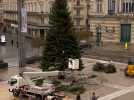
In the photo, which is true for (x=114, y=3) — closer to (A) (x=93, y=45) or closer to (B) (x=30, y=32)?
(A) (x=93, y=45)

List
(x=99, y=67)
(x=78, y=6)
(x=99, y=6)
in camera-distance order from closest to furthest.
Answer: (x=99, y=67) → (x=99, y=6) → (x=78, y=6)

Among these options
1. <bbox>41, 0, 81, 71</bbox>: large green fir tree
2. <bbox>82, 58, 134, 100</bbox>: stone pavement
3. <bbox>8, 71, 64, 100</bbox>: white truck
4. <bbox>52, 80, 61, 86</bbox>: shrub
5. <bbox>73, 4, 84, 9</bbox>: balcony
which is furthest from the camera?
<bbox>73, 4, 84, 9</bbox>: balcony

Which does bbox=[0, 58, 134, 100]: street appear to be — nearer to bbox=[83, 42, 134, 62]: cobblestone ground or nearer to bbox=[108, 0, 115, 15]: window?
bbox=[83, 42, 134, 62]: cobblestone ground

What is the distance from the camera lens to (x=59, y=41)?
159ft

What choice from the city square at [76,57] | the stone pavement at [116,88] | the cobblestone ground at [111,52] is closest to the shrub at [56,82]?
the city square at [76,57]

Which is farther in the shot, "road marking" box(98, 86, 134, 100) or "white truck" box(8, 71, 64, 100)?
"road marking" box(98, 86, 134, 100)

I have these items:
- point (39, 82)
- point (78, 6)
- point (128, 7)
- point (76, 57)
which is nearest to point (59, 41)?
point (76, 57)

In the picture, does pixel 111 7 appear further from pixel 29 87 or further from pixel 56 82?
pixel 29 87

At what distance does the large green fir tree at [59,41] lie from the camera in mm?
48312

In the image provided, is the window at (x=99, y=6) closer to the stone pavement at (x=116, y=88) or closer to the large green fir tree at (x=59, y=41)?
the stone pavement at (x=116, y=88)

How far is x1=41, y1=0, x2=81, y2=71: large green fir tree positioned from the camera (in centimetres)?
4831

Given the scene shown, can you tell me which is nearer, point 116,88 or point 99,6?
point 116,88

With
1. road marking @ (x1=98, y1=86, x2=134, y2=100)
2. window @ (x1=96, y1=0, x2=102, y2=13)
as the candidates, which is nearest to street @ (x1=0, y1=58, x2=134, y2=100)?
road marking @ (x1=98, y1=86, x2=134, y2=100)

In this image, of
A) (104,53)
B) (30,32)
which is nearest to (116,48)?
(104,53)
